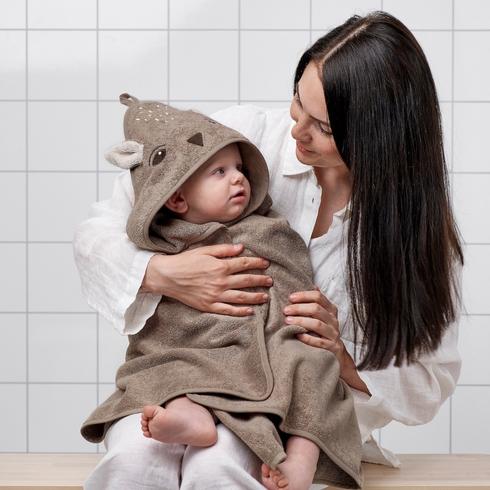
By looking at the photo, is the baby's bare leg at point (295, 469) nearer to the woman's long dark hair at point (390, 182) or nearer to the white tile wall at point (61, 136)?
the woman's long dark hair at point (390, 182)

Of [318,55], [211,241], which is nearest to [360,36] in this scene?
[318,55]

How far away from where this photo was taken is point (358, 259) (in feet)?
5.35

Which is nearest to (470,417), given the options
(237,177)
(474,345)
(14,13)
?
(474,345)

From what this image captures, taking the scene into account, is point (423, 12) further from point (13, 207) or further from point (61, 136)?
point (13, 207)

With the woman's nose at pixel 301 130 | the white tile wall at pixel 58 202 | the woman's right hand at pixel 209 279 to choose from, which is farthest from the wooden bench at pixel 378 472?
the white tile wall at pixel 58 202

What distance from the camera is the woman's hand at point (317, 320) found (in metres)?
1.57

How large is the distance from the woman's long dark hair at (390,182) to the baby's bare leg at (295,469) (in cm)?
29

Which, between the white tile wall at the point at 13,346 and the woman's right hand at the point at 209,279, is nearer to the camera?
the woman's right hand at the point at 209,279

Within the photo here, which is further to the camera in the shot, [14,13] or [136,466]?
[14,13]

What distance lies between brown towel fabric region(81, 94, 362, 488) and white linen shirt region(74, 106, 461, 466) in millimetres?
54

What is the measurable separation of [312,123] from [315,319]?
331 mm

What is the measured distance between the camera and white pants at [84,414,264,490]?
1408mm

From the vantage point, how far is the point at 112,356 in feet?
9.30

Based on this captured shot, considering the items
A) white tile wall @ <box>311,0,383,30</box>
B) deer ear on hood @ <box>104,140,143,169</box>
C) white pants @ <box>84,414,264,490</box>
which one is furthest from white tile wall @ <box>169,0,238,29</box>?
white pants @ <box>84,414,264,490</box>
